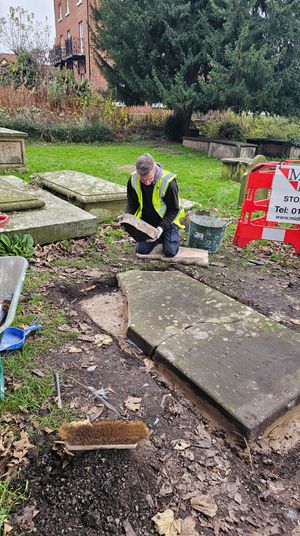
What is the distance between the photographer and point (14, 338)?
2.74 metres

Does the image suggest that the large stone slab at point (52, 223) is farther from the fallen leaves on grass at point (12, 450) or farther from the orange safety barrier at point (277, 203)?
the fallen leaves on grass at point (12, 450)

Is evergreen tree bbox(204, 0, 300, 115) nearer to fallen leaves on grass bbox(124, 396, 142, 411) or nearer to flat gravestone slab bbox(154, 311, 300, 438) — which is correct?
flat gravestone slab bbox(154, 311, 300, 438)

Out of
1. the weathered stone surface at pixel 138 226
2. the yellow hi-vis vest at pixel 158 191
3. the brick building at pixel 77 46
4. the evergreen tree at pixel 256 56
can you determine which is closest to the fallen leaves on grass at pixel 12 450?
the weathered stone surface at pixel 138 226

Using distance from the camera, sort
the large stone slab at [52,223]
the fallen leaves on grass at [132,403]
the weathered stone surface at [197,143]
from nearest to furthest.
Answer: the fallen leaves on grass at [132,403] → the large stone slab at [52,223] → the weathered stone surface at [197,143]

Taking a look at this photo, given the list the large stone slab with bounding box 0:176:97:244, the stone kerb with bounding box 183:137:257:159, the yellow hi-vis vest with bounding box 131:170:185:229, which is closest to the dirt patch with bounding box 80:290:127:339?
the yellow hi-vis vest with bounding box 131:170:185:229

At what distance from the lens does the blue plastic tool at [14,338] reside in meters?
2.63

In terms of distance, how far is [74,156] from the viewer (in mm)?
10953

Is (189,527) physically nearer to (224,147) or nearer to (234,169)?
(234,169)

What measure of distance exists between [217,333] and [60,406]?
1.27m

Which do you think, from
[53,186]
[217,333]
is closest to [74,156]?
[53,186]

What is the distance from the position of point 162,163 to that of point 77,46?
22.6 metres

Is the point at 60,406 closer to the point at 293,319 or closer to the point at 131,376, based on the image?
the point at 131,376

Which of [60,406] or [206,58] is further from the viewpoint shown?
[206,58]

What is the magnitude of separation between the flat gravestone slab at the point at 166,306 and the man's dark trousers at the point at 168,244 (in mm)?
620
